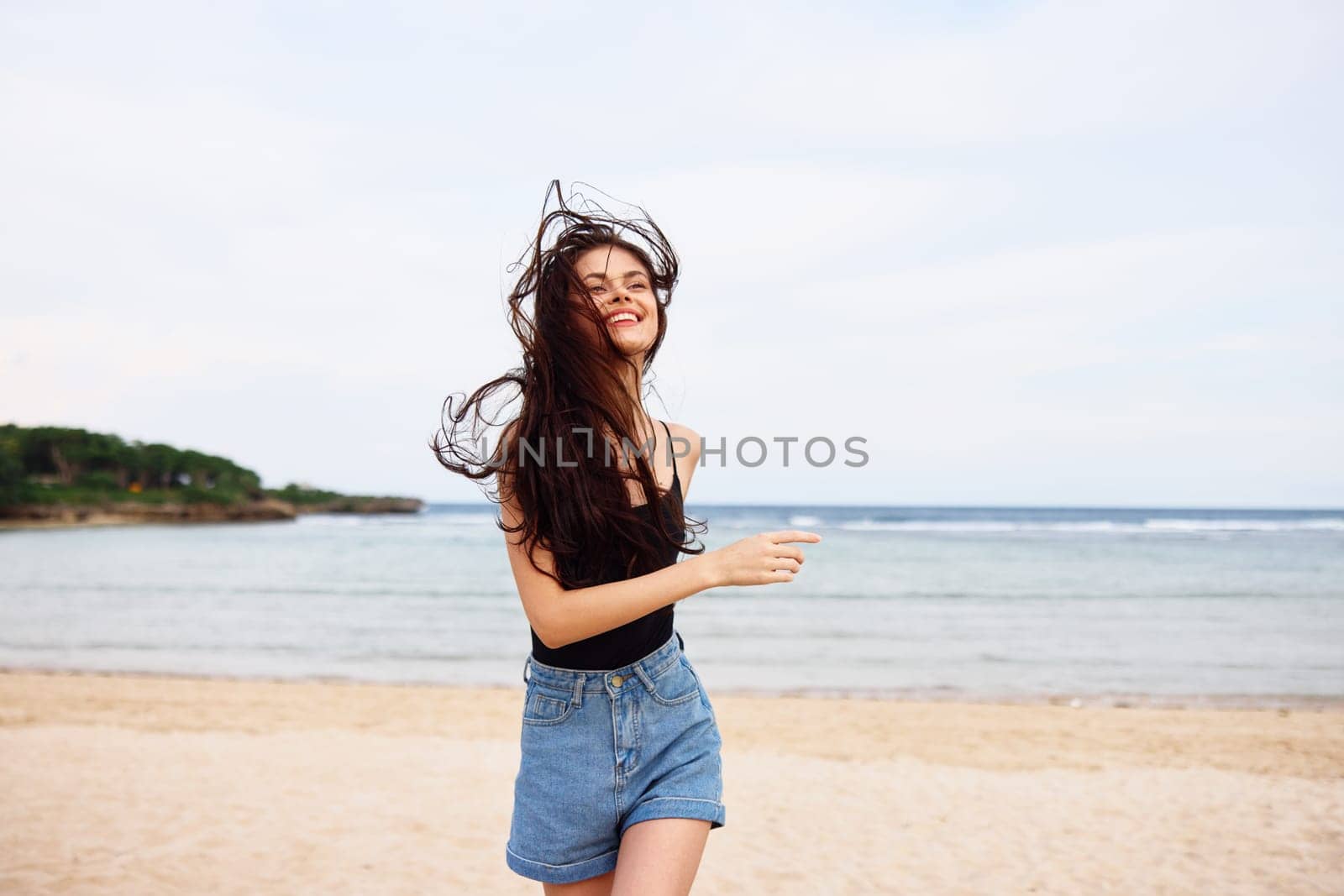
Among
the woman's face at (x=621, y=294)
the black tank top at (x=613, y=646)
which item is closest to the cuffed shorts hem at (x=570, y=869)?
the black tank top at (x=613, y=646)

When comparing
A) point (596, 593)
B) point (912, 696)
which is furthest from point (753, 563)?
point (912, 696)

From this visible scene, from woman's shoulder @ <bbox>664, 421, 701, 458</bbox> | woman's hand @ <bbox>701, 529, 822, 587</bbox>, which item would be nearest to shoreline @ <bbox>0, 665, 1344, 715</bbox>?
woman's shoulder @ <bbox>664, 421, 701, 458</bbox>

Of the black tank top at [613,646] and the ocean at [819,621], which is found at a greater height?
the black tank top at [613,646]

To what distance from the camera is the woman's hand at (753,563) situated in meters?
1.63

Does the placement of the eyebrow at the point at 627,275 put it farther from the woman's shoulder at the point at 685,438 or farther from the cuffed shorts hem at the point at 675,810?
the cuffed shorts hem at the point at 675,810

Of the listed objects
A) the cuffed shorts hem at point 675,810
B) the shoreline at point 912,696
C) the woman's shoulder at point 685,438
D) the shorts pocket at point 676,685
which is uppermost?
the woman's shoulder at point 685,438

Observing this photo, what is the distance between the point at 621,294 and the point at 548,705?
0.88 metres

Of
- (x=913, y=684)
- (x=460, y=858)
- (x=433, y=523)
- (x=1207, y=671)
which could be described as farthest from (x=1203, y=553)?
(x=433, y=523)

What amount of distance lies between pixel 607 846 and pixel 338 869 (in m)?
3.75

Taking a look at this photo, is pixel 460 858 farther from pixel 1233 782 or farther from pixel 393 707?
pixel 1233 782

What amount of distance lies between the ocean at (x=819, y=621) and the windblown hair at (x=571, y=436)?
355 inches

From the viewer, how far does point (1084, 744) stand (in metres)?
7.68

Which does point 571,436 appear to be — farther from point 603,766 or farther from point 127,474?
point 127,474

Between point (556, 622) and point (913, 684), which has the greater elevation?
point (556, 622)
